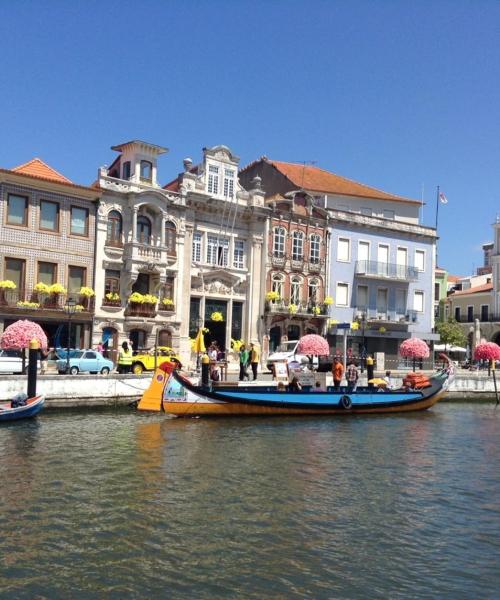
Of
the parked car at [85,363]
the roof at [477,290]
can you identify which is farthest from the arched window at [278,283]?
the roof at [477,290]

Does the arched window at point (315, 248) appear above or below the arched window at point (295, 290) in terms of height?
above

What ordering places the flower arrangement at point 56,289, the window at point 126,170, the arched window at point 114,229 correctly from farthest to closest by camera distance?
the window at point 126,170, the arched window at point 114,229, the flower arrangement at point 56,289

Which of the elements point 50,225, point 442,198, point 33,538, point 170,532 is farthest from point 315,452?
point 442,198

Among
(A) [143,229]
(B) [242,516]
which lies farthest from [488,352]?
(B) [242,516]

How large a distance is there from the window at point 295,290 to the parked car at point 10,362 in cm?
2336

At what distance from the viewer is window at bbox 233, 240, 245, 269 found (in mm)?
48747

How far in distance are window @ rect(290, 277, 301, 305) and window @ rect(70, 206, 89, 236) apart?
16.0 m

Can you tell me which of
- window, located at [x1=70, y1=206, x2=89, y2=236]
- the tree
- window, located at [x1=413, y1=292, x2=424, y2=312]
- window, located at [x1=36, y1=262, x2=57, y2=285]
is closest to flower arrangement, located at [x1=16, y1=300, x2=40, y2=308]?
window, located at [x1=36, y1=262, x2=57, y2=285]

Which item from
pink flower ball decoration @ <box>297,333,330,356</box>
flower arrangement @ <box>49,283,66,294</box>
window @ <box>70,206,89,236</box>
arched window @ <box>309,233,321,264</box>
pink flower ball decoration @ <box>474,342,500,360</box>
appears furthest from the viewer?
arched window @ <box>309,233,321,264</box>

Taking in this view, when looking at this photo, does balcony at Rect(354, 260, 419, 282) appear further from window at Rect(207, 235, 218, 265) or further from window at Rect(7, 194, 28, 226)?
window at Rect(7, 194, 28, 226)

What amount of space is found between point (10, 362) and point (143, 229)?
14794mm

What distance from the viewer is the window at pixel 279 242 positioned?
5023cm

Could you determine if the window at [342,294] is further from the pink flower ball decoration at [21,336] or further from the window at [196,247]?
the pink flower ball decoration at [21,336]

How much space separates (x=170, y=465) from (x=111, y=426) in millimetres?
7419
